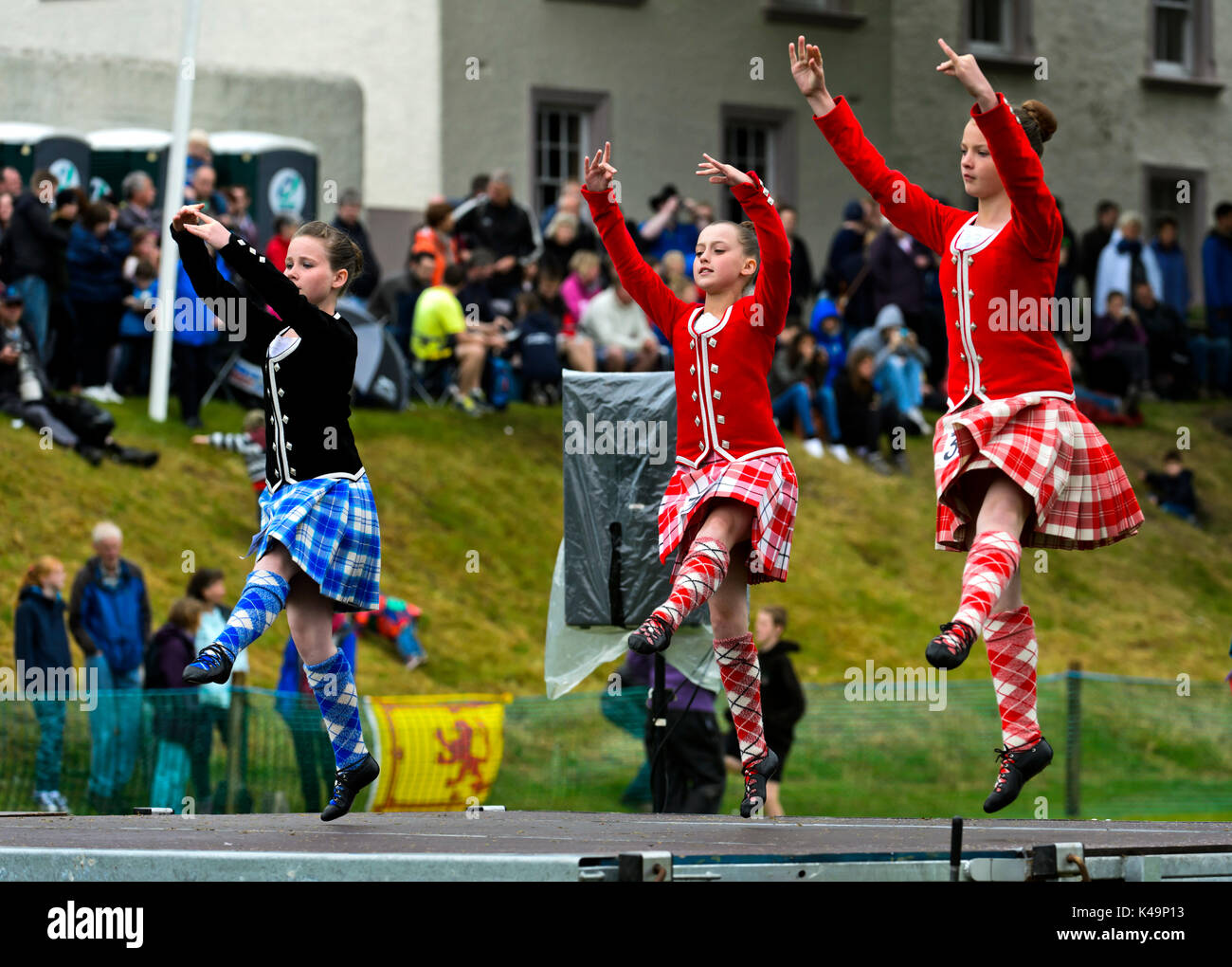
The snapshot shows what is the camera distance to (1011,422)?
22.0 feet

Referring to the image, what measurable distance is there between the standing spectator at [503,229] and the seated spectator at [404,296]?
79 centimetres

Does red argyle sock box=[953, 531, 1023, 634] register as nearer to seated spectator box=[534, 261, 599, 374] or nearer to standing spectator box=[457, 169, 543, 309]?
seated spectator box=[534, 261, 599, 374]

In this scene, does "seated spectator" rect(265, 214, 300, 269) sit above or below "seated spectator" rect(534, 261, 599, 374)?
above

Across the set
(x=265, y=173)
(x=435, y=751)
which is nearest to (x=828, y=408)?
(x=265, y=173)

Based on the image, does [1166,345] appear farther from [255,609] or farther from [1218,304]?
[255,609]

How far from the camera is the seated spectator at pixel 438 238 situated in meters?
18.5

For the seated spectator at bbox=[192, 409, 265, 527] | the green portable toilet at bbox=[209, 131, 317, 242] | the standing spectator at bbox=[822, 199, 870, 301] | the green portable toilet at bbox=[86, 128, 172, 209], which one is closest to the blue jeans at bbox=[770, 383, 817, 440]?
the standing spectator at bbox=[822, 199, 870, 301]

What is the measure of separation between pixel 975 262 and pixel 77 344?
36.7 feet

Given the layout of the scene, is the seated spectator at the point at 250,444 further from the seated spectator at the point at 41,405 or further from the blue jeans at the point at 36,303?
the blue jeans at the point at 36,303

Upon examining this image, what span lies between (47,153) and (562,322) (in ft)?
16.9

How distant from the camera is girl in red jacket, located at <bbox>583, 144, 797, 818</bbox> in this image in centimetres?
733

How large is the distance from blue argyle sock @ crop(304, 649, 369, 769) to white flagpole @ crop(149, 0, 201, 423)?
358 inches

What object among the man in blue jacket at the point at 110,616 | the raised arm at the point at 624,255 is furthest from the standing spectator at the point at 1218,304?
the raised arm at the point at 624,255
